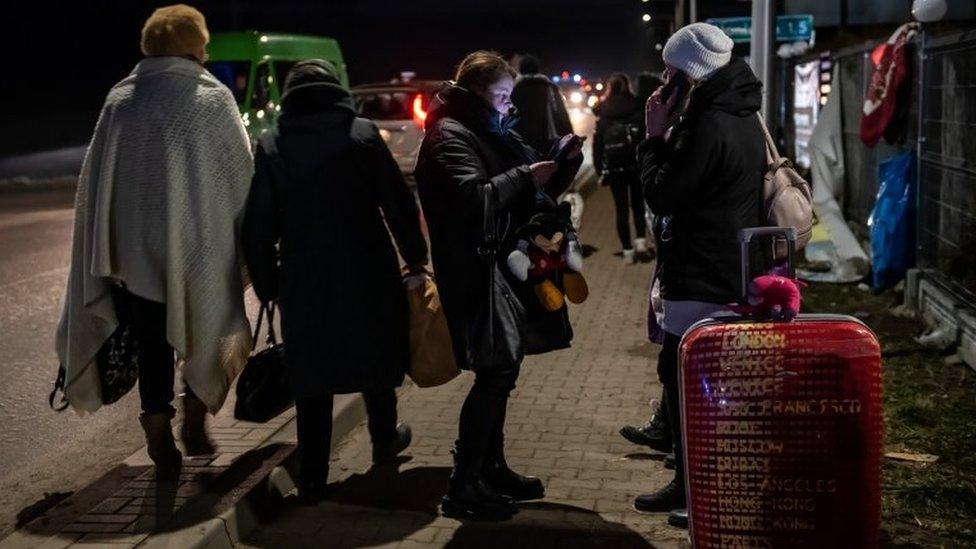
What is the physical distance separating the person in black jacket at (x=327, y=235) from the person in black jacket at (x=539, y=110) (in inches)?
Result: 191

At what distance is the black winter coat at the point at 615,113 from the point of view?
433 inches

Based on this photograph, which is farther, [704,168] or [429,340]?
[429,340]

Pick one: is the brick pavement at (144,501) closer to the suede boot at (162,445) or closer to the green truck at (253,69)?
the suede boot at (162,445)

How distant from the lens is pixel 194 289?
4766 millimetres

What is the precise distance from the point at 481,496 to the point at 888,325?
15.6ft

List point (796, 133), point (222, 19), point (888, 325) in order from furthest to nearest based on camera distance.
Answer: point (222, 19), point (796, 133), point (888, 325)

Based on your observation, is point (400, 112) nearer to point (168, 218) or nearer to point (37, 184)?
point (37, 184)

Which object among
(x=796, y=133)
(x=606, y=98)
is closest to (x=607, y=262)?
(x=606, y=98)

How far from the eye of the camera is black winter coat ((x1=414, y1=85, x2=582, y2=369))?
445 cm

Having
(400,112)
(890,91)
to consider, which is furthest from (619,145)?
(400,112)

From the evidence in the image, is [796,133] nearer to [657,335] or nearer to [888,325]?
[888,325]

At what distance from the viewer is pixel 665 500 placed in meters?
4.68

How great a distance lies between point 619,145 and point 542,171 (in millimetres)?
6649

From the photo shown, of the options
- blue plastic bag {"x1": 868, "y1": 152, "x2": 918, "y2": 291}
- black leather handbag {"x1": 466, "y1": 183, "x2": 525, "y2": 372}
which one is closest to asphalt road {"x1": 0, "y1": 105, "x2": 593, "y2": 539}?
black leather handbag {"x1": 466, "y1": 183, "x2": 525, "y2": 372}
